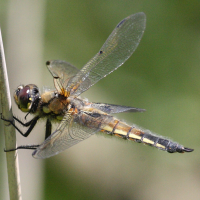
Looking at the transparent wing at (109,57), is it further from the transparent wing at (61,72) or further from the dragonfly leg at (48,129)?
the dragonfly leg at (48,129)

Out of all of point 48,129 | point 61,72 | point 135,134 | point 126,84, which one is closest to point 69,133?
point 48,129

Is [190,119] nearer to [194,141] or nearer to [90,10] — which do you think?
[194,141]

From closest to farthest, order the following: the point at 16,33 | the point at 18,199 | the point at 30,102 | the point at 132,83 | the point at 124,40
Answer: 1. the point at 18,199
2. the point at 30,102
3. the point at 124,40
4. the point at 16,33
5. the point at 132,83

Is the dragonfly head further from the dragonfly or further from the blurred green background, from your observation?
the blurred green background

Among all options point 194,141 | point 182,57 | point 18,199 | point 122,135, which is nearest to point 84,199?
point 122,135

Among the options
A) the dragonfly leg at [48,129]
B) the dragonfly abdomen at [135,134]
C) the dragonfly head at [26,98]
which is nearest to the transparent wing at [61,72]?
the dragonfly head at [26,98]

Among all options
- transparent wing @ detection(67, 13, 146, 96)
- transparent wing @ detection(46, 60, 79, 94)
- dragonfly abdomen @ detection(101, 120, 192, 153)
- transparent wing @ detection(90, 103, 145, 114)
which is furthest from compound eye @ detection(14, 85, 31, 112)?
dragonfly abdomen @ detection(101, 120, 192, 153)

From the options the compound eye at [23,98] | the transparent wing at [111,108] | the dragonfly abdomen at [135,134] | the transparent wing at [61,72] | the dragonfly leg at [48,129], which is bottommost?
the dragonfly abdomen at [135,134]
